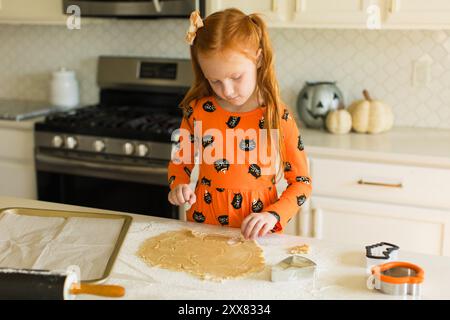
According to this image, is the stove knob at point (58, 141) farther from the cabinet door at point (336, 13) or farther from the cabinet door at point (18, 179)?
the cabinet door at point (336, 13)

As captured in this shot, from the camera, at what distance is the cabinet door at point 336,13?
2.39 meters

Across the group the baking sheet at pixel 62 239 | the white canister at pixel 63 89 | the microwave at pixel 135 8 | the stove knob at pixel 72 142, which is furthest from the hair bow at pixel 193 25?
the white canister at pixel 63 89

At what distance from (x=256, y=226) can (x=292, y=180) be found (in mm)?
233

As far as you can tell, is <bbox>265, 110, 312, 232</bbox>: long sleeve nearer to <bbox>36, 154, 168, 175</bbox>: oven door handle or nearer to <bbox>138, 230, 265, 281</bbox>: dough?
<bbox>138, 230, 265, 281</bbox>: dough

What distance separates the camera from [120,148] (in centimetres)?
266

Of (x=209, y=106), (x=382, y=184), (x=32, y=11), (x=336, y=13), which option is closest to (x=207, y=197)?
(x=209, y=106)

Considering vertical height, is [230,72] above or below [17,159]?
above

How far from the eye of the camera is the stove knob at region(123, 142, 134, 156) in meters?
2.63

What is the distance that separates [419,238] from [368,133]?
0.52 m

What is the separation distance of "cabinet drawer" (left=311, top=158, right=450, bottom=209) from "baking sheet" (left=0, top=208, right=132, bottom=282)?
1.15 m

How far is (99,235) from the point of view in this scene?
136 cm

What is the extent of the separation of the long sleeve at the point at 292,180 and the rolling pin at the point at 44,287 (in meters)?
0.53

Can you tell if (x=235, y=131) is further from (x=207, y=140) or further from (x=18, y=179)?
(x=18, y=179)
